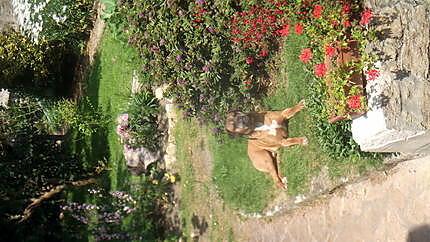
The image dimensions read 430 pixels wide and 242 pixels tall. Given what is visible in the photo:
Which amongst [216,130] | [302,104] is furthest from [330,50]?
[216,130]

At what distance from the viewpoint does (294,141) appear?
654 centimetres

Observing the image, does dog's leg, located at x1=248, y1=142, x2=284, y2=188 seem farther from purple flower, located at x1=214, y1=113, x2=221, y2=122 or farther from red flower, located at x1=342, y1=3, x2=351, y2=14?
red flower, located at x1=342, y1=3, x2=351, y2=14

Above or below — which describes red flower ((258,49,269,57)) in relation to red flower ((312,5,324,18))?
below

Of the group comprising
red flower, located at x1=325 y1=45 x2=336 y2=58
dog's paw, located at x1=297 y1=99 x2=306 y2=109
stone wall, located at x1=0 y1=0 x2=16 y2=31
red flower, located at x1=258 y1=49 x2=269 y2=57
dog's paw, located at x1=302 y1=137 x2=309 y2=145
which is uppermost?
stone wall, located at x1=0 y1=0 x2=16 y2=31

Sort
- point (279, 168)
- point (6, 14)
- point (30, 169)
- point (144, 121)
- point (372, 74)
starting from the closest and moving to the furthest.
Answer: point (372, 74)
point (279, 168)
point (144, 121)
point (30, 169)
point (6, 14)

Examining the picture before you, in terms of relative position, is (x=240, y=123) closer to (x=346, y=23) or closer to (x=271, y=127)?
(x=271, y=127)

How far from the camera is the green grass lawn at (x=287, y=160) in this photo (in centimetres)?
609

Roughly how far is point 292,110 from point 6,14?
7.03 metres

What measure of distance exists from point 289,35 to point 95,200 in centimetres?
457

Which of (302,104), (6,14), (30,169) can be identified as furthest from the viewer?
(6,14)

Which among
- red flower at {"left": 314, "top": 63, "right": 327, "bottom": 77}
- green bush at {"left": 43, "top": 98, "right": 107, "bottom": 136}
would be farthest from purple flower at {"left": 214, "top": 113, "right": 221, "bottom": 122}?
green bush at {"left": 43, "top": 98, "right": 107, "bottom": 136}

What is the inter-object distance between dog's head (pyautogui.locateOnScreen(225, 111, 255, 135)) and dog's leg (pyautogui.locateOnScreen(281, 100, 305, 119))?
40 centimetres

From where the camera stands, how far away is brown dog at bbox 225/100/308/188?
664 cm

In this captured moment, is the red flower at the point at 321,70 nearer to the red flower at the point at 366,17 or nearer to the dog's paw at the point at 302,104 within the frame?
the red flower at the point at 366,17
